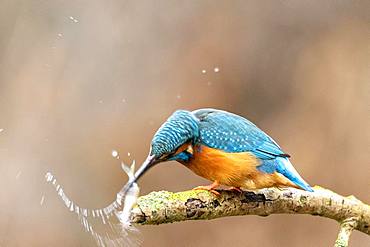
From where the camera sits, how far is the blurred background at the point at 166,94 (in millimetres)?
2539

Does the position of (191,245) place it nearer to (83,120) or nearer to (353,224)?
(83,120)

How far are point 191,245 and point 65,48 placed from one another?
96 cm

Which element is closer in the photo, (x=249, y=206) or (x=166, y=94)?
(x=249, y=206)

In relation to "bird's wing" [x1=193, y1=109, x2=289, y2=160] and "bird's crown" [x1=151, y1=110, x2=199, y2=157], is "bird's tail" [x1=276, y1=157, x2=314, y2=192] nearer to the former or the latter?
"bird's wing" [x1=193, y1=109, x2=289, y2=160]

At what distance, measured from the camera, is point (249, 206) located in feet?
4.13

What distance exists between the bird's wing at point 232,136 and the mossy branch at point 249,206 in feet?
0.31

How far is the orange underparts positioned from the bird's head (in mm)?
31

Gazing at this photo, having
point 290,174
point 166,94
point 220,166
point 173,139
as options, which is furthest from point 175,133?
point 166,94

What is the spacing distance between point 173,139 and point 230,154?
179 millimetres

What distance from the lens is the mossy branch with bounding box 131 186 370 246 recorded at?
1043mm

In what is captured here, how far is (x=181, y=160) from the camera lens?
1.16 meters

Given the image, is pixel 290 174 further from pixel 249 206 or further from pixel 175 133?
pixel 175 133

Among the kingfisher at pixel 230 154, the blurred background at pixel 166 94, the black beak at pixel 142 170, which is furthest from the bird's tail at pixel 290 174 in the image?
the blurred background at pixel 166 94

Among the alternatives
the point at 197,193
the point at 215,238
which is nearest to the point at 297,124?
the point at 215,238
